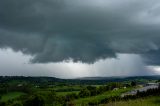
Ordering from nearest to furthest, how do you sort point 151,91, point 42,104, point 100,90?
point 151,91, point 42,104, point 100,90

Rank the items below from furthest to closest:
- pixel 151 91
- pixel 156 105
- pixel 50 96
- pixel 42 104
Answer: pixel 50 96 < pixel 42 104 < pixel 151 91 < pixel 156 105

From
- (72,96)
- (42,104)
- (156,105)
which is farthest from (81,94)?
(156,105)

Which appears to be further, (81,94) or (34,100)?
(81,94)

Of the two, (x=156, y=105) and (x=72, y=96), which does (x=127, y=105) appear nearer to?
(x=156, y=105)

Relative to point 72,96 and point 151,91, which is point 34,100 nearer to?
point 151,91

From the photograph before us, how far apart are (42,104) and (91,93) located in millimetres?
86386

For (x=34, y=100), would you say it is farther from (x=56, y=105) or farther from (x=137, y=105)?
(x=137, y=105)

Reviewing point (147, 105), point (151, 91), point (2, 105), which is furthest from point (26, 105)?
point (147, 105)

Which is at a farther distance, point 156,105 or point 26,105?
point 26,105

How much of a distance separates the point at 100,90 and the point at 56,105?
80.0 meters

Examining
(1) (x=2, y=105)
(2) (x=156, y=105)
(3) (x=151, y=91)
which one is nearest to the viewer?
(2) (x=156, y=105)

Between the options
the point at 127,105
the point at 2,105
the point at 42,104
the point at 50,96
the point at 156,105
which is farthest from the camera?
the point at 2,105

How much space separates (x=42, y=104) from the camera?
10606cm

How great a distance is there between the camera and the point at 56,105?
12038 centimetres
